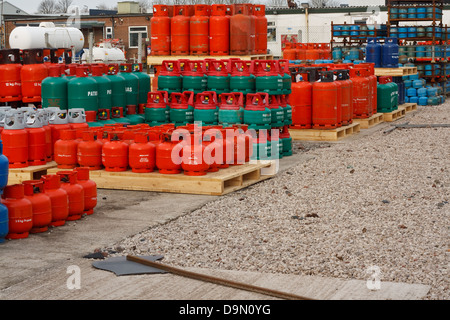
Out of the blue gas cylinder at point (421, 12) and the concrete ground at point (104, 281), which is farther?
the blue gas cylinder at point (421, 12)

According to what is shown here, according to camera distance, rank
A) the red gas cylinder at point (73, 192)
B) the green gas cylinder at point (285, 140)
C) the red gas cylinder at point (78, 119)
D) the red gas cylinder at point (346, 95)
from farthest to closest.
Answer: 1. the red gas cylinder at point (346, 95)
2. the green gas cylinder at point (285, 140)
3. the red gas cylinder at point (78, 119)
4. the red gas cylinder at point (73, 192)

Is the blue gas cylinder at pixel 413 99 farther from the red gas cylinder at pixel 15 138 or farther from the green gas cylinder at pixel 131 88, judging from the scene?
the red gas cylinder at pixel 15 138

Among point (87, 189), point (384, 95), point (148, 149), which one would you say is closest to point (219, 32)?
point (148, 149)

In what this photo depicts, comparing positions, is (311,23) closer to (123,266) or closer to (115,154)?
(115,154)

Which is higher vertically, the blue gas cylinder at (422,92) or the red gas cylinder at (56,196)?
the blue gas cylinder at (422,92)

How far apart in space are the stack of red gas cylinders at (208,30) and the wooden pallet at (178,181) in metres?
4.87

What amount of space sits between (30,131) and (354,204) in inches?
185

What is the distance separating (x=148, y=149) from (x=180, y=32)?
18.7 feet

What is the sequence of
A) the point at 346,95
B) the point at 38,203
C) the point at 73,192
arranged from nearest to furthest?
the point at 38,203 < the point at 73,192 < the point at 346,95

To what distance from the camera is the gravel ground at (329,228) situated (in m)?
6.55

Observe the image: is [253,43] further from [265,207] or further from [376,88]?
[265,207]

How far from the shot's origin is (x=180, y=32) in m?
15.2

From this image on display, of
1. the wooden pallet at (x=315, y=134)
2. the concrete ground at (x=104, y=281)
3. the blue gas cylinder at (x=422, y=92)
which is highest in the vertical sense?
the blue gas cylinder at (x=422, y=92)

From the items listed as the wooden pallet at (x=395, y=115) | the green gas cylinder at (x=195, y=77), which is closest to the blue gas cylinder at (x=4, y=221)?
the green gas cylinder at (x=195, y=77)
